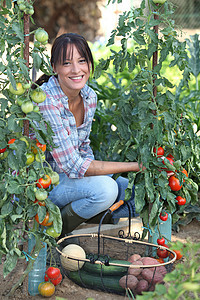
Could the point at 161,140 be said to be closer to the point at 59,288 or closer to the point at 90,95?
the point at 90,95

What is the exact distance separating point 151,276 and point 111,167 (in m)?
0.51

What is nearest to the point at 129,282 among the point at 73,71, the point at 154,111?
the point at 154,111

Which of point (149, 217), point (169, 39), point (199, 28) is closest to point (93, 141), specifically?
point (149, 217)

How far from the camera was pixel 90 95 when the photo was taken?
2062 millimetres

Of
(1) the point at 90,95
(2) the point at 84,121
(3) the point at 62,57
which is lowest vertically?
(2) the point at 84,121

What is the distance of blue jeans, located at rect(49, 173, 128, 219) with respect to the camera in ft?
6.25

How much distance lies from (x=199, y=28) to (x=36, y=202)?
409cm

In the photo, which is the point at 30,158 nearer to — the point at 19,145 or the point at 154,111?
the point at 19,145

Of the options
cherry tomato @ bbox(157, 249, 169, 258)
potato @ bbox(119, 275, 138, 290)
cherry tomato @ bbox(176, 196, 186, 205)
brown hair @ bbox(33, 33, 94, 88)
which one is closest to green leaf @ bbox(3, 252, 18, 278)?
potato @ bbox(119, 275, 138, 290)

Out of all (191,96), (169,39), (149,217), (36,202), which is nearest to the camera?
(36,202)

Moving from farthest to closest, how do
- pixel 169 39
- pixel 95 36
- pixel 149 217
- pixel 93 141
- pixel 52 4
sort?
pixel 95 36 < pixel 52 4 < pixel 93 141 < pixel 149 217 < pixel 169 39

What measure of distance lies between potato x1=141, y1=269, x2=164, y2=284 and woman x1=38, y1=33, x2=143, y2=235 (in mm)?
450

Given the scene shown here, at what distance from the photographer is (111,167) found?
1.78 metres

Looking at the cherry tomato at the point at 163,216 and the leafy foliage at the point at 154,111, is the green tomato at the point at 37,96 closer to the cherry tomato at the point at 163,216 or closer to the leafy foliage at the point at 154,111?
the leafy foliage at the point at 154,111
